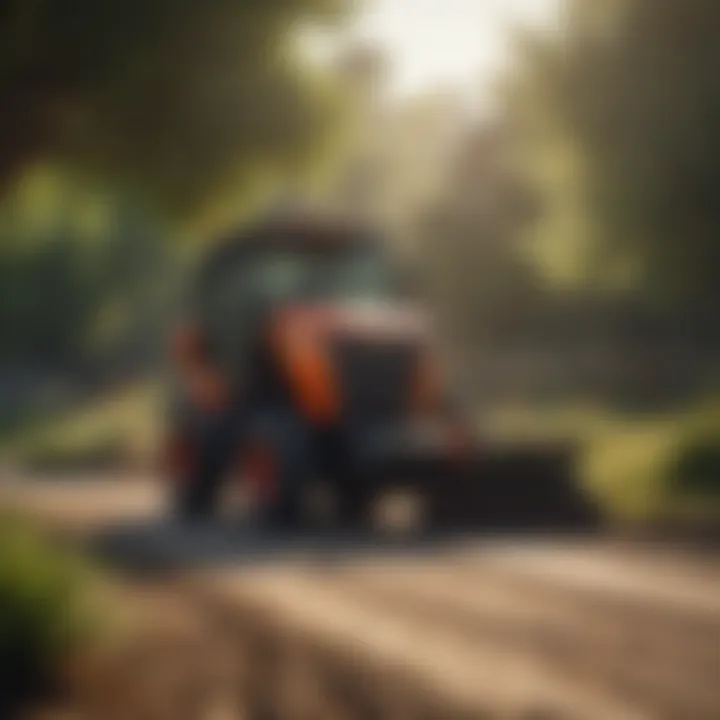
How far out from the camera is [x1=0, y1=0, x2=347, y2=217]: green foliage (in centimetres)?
288

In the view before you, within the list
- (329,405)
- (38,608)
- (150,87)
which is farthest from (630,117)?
(38,608)

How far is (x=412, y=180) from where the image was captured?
8.18 ft

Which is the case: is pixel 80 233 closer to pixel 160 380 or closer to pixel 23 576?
pixel 160 380

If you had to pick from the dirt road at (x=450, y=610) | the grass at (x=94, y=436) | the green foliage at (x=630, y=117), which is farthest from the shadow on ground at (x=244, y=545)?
the green foliage at (x=630, y=117)

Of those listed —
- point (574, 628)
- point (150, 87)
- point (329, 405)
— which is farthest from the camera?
point (150, 87)

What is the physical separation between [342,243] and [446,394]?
33cm

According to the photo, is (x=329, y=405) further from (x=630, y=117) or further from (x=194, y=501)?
(x=630, y=117)

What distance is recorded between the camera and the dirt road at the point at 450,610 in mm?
2328

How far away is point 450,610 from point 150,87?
1240 mm

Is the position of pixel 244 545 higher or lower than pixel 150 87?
lower

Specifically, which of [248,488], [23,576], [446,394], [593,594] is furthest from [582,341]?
[23,576]

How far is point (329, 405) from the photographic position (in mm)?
2656

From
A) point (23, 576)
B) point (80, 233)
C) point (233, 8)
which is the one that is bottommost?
point (23, 576)

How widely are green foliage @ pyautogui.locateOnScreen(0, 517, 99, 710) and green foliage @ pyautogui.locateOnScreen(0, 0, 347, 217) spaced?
722 millimetres
